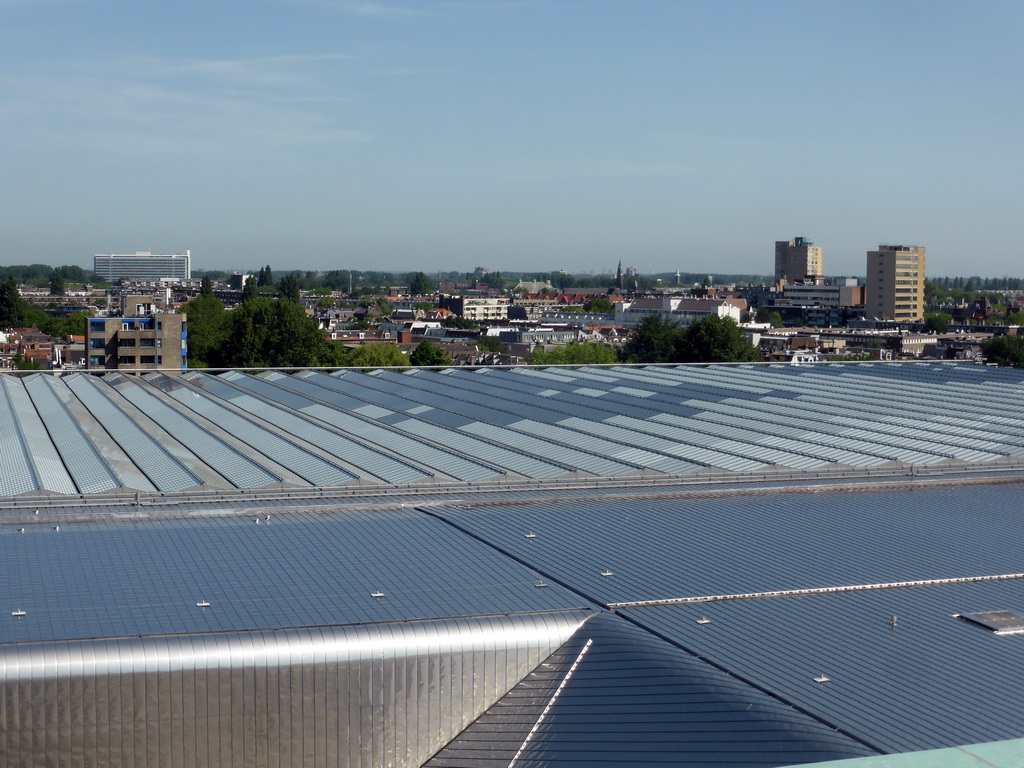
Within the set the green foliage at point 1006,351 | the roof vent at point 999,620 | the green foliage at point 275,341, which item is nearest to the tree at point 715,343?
the green foliage at point 1006,351

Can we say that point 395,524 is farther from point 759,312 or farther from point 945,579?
point 759,312

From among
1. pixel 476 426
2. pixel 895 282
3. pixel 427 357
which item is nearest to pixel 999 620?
pixel 476 426

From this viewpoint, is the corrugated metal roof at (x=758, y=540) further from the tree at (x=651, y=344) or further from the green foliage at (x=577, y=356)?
the tree at (x=651, y=344)

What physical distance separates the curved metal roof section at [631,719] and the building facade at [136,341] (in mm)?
60189

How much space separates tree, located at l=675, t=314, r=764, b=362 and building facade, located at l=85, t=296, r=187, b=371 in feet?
108

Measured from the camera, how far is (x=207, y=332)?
8050 centimetres

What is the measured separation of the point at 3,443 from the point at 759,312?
5885 inches

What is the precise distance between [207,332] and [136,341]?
10977 mm

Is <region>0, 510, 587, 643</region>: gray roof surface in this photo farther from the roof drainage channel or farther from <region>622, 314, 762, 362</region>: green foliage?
<region>622, 314, 762, 362</region>: green foliage

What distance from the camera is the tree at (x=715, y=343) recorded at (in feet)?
224

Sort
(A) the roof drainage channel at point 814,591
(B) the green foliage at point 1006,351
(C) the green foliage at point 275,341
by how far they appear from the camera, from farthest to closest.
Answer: (B) the green foliage at point 1006,351 → (C) the green foliage at point 275,341 → (A) the roof drainage channel at point 814,591

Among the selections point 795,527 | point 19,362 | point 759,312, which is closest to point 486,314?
point 759,312

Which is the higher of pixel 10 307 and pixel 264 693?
pixel 10 307

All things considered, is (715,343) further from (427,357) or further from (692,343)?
(427,357)
